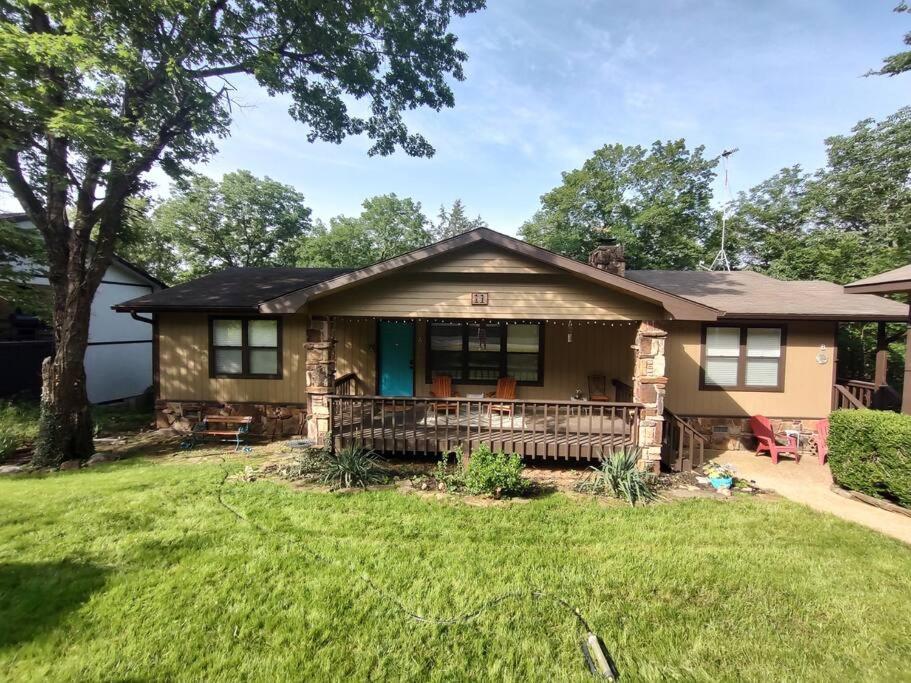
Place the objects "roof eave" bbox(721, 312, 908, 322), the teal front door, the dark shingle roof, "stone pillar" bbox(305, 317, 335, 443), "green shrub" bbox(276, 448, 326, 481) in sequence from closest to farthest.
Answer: "green shrub" bbox(276, 448, 326, 481), "stone pillar" bbox(305, 317, 335, 443), "roof eave" bbox(721, 312, 908, 322), the dark shingle roof, the teal front door

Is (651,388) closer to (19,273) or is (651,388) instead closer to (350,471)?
(350,471)

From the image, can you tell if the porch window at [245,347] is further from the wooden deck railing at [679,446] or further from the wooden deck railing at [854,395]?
the wooden deck railing at [854,395]

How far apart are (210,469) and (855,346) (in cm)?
1890

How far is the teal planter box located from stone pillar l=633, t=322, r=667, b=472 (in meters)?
0.79

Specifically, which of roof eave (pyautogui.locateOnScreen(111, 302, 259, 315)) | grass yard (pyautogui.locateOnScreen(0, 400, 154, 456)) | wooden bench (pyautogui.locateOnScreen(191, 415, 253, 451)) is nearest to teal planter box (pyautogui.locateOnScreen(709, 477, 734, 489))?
wooden bench (pyautogui.locateOnScreen(191, 415, 253, 451))

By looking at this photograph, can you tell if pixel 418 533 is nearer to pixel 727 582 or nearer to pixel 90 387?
pixel 727 582

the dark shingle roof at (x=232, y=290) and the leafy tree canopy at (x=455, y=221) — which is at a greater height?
the leafy tree canopy at (x=455, y=221)

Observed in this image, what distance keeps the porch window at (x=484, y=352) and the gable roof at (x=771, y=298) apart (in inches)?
150

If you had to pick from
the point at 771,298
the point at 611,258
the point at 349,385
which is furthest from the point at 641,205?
the point at 349,385

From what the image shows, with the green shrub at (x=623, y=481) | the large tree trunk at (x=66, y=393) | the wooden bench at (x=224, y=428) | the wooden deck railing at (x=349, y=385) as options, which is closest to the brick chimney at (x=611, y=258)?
the green shrub at (x=623, y=481)

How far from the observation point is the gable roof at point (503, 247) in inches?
242

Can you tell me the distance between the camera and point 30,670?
2594 mm

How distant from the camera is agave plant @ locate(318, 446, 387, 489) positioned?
6059mm

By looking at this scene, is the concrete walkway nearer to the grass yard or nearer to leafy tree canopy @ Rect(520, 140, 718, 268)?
the grass yard
